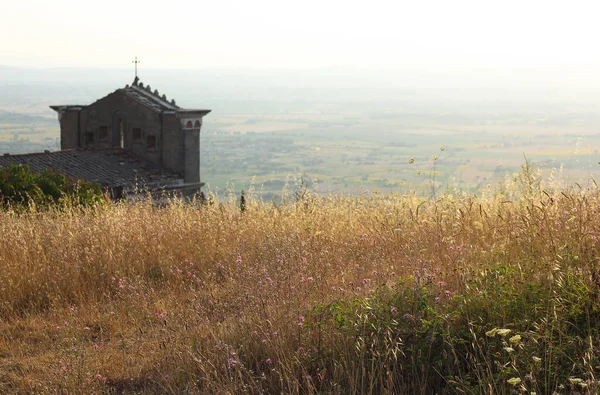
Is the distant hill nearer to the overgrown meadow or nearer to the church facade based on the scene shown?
the church facade

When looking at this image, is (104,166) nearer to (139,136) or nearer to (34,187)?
(139,136)

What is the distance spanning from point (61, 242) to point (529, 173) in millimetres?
5249

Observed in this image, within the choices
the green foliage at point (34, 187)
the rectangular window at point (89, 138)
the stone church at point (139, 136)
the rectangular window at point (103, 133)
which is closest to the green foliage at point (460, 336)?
the green foliage at point (34, 187)

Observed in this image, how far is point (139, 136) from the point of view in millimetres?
31188

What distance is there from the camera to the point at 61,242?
23.5 ft

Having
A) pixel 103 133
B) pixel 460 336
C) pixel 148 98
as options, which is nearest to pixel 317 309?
pixel 460 336

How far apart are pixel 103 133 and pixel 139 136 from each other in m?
2.76

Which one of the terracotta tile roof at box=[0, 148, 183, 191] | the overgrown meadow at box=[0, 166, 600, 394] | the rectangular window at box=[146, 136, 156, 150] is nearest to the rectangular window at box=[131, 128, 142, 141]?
the rectangular window at box=[146, 136, 156, 150]

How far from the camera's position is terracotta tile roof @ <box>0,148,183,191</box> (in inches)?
970

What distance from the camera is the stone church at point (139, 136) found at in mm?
28859

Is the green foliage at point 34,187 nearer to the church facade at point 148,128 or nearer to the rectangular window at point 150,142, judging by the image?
the church facade at point 148,128

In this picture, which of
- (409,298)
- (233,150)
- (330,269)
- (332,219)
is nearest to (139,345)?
(330,269)

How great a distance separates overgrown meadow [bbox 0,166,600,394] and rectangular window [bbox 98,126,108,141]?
85.8ft

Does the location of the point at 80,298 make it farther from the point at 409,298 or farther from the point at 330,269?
the point at 409,298
